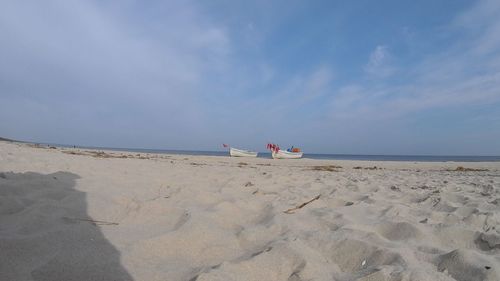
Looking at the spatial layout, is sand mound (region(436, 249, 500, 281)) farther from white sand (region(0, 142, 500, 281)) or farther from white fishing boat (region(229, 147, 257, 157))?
white fishing boat (region(229, 147, 257, 157))

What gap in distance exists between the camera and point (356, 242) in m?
1.95

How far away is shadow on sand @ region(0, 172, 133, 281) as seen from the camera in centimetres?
148

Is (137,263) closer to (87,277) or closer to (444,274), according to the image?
(87,277)

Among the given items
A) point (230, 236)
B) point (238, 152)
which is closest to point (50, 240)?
→ point (230, 236)

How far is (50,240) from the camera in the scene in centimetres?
180

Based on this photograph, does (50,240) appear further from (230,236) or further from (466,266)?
(466,266)

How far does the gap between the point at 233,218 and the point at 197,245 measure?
0.67m

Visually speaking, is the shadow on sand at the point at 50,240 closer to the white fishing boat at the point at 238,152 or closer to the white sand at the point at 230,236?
the white sand at the point at 230,236

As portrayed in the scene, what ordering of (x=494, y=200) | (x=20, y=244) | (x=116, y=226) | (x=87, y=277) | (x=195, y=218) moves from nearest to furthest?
(x=87, y=277), (x=20, y=244), (x=116, y=226), (x=195, y=218), (x=494, y=200)

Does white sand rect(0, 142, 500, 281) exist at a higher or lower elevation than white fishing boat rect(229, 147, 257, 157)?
lower

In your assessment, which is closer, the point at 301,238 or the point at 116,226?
the point at 301,238

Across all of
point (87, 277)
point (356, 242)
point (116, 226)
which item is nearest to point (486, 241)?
point (356, 242)

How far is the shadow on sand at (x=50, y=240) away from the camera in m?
1.48

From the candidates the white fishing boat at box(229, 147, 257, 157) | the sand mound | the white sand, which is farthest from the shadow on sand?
the white fishing boat at box(229, 147, 257, 157)
